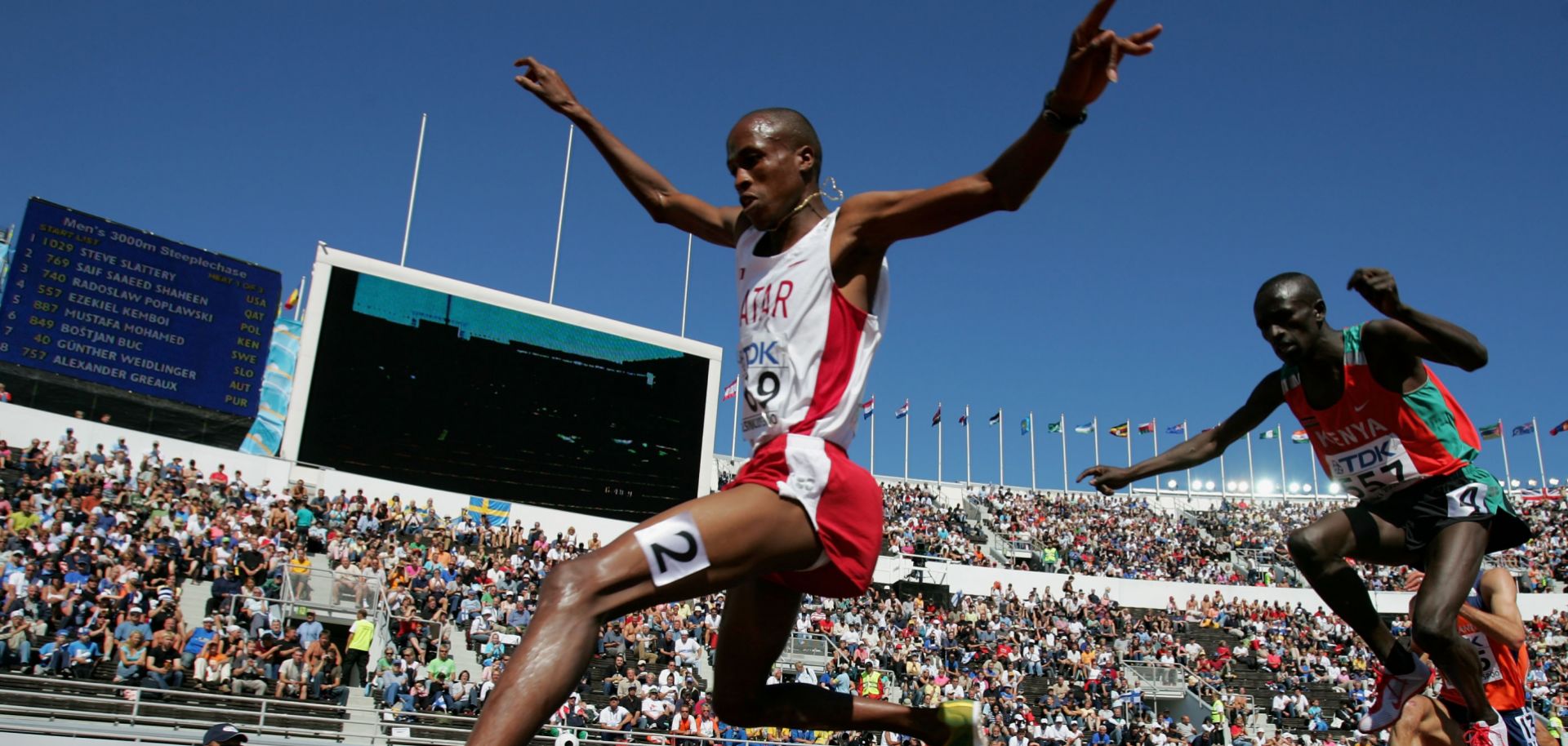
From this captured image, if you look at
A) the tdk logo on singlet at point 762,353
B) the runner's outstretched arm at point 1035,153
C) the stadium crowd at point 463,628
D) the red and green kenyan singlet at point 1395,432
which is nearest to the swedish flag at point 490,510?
the stadium crowd at point 463,628

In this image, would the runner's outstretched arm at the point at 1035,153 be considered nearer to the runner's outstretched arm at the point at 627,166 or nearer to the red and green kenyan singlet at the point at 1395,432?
the runner's outstretched arm at the point at 627,166

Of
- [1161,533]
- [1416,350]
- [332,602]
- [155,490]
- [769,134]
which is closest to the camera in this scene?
[769,134]

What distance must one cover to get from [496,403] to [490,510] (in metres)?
2.64

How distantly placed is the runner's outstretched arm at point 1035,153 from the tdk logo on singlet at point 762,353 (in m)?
0.57

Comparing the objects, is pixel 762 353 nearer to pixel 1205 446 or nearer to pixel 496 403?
pixel 1205 446

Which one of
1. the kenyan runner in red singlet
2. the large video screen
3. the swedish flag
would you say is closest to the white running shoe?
the kenyan runner in red singlet

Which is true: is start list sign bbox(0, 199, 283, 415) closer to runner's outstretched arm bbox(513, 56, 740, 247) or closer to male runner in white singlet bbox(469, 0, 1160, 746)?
runner's outstretched arm bbox(513, 56, 740, 247)

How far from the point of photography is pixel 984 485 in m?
47.2

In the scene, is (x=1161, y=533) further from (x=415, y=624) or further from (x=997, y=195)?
(x=997, y=195)

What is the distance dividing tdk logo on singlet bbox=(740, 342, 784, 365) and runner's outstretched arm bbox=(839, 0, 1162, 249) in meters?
0.57

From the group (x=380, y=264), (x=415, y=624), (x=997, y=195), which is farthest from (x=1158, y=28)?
(x=380, y=264)

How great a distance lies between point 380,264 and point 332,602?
405 inches

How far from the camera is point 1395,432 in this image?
5023 millimetres

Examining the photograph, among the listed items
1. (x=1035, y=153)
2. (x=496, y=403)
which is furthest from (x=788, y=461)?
(x=496, y=403)
